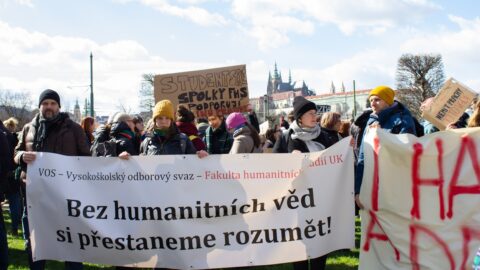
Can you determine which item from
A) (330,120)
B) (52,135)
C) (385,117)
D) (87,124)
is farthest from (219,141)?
Answer: (385,117)

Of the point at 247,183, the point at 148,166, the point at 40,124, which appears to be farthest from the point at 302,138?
the point at 40,124

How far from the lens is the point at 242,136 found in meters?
5.69

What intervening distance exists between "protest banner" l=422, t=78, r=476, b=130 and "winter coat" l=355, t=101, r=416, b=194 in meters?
0.29

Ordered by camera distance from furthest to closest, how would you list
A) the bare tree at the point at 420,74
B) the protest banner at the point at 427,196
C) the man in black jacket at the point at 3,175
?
the bare tree at the point at 420,74
the man in black jacket at the point at 3,175
the protest banner at the point at 427,196

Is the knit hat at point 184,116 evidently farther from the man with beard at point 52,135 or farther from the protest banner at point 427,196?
the protest banner at point 427,196

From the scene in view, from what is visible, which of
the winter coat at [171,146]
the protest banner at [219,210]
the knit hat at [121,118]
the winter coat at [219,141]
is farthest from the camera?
the winter coat at [219,141]

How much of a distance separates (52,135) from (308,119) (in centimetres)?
248

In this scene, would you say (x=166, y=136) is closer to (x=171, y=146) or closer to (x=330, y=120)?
(x=171, y=146)

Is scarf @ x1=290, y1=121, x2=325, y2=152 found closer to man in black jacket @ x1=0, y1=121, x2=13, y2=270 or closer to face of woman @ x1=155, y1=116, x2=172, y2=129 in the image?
face of woman @ x1=155, y1=116, x2=172, y2=129

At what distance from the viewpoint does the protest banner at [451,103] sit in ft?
15.7

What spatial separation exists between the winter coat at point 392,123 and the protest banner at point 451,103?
29 centimetres

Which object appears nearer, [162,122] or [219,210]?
[219,210]

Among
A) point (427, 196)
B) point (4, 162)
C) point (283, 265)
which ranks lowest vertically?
point (283, 265)

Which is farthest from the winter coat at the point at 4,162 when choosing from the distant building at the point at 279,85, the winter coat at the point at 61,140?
the distant building at the point at 279,85
